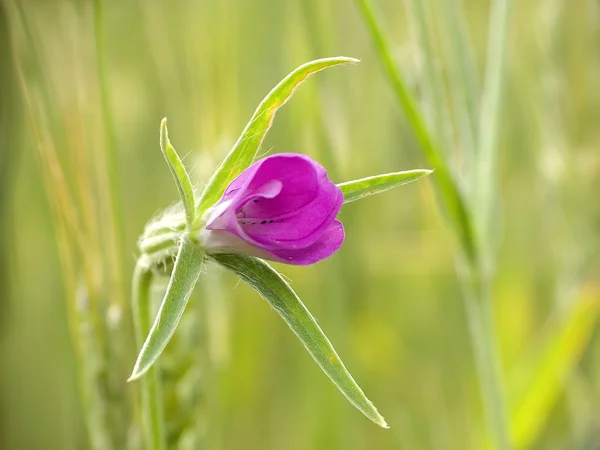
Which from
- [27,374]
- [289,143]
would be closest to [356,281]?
[289,143]

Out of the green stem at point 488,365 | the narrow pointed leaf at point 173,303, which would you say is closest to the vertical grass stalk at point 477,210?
the green stem at point 488,365

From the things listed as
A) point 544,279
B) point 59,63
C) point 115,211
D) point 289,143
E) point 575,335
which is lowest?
point 544,279

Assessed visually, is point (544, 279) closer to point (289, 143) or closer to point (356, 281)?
point (356, 281)

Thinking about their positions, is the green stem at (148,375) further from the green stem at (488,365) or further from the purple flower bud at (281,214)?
the green stem at (488,365)

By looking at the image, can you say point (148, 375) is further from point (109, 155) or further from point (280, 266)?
point (280, 266)

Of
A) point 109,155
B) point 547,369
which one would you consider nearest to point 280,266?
point 547,369

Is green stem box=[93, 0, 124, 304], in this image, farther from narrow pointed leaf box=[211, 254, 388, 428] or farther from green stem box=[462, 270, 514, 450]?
green stem box=[462, 270, 514, 450]

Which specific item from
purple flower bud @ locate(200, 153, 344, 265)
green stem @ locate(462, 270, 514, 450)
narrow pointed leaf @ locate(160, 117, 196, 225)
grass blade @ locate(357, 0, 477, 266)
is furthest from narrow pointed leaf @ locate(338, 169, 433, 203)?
green stem @ locate(462, 270, 514, 450)
